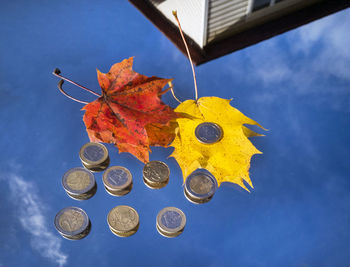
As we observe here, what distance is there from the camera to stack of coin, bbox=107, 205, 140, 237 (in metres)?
2.10

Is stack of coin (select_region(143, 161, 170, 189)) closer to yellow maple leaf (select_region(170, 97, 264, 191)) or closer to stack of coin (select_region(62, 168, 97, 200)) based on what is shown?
yellow maple leaf (select_region(170, 97, 264, 191))

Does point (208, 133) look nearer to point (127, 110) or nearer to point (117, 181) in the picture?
point (127, 110)

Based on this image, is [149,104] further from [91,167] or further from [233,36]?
[233,36]

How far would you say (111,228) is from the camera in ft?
6.94

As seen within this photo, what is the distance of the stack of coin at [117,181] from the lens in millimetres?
2174

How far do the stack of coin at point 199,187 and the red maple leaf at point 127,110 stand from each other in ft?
1.33

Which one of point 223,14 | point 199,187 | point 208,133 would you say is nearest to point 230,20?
point 223,14

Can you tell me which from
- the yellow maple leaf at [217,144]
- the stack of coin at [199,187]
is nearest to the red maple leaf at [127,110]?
the yellow maple leaf at [217,144]

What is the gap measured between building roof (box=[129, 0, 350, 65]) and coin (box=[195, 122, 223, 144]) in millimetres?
653

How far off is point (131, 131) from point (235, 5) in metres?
1.11

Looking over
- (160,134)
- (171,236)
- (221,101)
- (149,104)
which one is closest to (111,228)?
(171,236)

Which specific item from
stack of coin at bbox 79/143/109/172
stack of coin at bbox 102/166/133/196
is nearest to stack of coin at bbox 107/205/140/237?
stack of coin at bbox 102/166/133/196

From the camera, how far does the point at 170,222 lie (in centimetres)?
213

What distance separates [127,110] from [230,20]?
1012 mm
